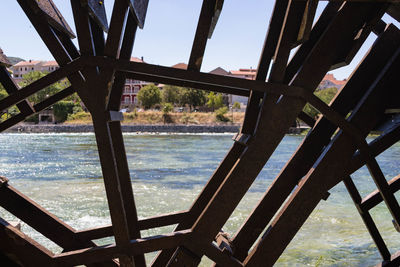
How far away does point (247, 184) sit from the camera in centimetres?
333

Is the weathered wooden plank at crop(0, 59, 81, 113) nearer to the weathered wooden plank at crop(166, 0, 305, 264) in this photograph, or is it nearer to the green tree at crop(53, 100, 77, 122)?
the weathered wooden plank at crop(166, 0, 305, 264)

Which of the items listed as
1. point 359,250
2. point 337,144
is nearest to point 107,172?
point 337,144

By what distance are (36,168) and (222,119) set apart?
254ft

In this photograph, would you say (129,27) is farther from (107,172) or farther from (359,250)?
(359,250)

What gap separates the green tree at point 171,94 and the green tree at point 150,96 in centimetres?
312

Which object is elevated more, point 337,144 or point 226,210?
point 337,144

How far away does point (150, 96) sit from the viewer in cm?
11012

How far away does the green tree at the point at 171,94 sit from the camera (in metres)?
112

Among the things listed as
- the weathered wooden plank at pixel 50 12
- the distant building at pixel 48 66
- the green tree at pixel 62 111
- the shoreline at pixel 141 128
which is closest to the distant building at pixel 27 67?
the distant building at pixel 48 66

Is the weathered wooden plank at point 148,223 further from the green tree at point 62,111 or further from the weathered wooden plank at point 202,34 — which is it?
the green tree at point 62,111

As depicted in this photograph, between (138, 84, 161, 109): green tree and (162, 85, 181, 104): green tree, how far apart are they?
10.2ft

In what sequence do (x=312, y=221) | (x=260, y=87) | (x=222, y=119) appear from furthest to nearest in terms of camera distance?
(x=222, y=119) → (x=312, y=221) → (x=260, y=87)

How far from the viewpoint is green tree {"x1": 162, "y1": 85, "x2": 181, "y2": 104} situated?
367ft

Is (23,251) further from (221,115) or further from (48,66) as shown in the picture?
(48,66)
